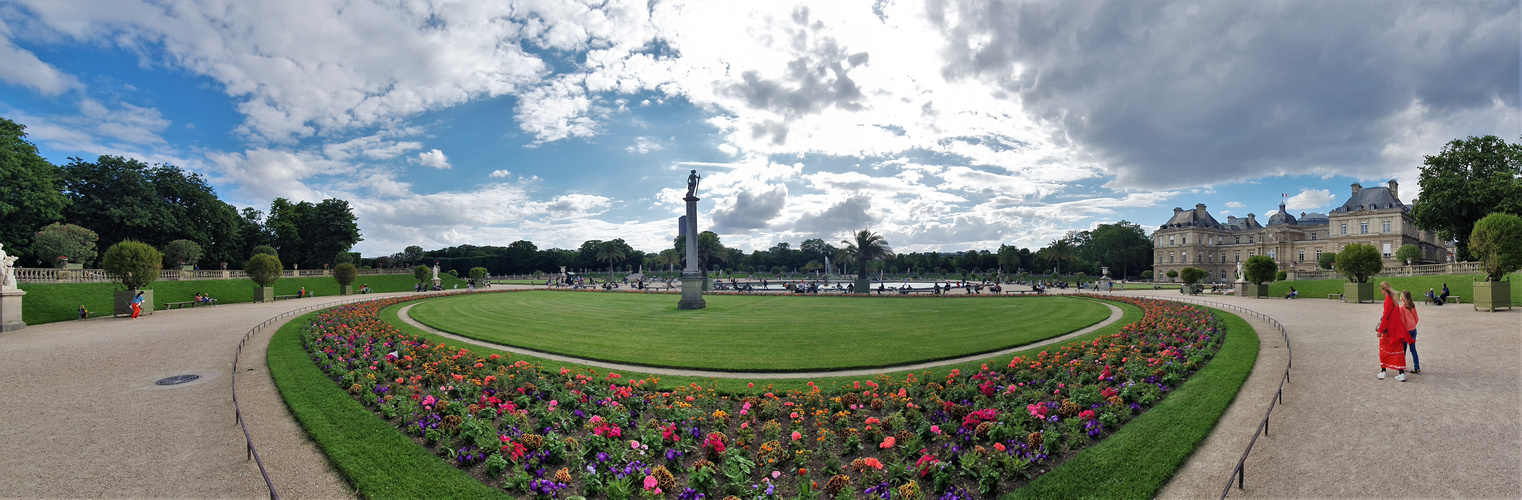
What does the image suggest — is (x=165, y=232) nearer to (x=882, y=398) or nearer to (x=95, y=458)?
(x=95, y=458)

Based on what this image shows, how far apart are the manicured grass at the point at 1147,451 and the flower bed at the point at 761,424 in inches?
10.6

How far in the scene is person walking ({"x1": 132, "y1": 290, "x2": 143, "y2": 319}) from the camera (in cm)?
2562

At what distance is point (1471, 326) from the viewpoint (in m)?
16.6

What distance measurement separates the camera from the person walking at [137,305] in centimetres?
2562

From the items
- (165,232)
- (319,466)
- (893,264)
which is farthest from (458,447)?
(893,264)

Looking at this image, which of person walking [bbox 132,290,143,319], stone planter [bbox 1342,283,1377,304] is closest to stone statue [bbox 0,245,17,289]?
person walking [bbox 132,290,143,319]

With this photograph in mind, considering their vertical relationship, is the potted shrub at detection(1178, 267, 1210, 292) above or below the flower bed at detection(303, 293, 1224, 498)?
above

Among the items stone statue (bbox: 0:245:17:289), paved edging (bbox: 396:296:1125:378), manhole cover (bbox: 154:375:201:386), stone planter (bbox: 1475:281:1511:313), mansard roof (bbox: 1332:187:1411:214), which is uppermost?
mansard roof (bbox: 1332:187:1411:214)

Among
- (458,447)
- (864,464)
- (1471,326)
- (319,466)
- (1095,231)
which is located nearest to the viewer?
(864,464)

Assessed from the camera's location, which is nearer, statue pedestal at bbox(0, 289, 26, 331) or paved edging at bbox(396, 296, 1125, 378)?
paved edging at bbox(396, 296, 1125, 378)

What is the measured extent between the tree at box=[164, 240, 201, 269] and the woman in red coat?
233 ft

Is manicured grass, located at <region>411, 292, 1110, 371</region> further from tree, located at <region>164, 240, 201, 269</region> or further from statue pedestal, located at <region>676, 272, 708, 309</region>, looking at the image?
tree, located at <region>164, 240, 201, 269</region>

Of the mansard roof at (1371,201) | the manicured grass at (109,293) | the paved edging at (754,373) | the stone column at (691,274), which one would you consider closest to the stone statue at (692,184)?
the stone column at (691,274)

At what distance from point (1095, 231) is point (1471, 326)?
98799 millimetres
